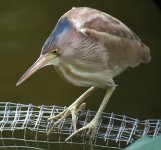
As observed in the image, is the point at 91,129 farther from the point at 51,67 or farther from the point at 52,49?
the point at 51,67

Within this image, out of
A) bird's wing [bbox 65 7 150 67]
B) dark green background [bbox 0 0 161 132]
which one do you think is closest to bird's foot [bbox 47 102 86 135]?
bird's wing [bbox 65 7 150 67]

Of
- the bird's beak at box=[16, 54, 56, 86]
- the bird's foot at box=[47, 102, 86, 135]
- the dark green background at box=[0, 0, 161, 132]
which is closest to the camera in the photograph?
Result: the bird's beak at box=[16, 54, 56, 86]

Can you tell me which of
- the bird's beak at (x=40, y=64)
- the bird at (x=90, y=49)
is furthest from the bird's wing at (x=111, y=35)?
the bird's beak at (x=40, y=64)

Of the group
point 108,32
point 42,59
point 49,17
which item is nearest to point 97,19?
point 108,32

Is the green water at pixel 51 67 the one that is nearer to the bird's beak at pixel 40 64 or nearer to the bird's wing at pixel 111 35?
the bird's wing at pixel 111 35

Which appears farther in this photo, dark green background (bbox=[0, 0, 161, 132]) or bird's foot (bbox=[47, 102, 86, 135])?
dark green background (bbox=[0, 0, 161, 132])

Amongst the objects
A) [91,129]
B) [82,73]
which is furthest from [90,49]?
[91,129]

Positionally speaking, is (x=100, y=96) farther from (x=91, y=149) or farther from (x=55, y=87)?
(x=91, y=149)

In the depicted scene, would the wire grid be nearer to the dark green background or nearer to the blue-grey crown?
the blue-grey crown

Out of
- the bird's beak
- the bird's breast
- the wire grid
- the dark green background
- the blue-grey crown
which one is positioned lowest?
the dark green background
